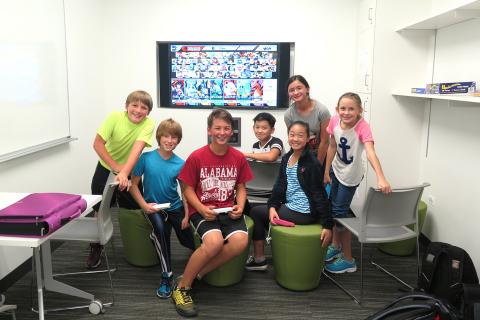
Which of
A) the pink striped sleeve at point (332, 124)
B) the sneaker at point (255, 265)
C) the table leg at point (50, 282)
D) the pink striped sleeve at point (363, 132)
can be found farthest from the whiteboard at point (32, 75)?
the pink striped sleeve at point (363, 132)

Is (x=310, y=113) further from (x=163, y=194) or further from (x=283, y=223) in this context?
(x=163, y=194)

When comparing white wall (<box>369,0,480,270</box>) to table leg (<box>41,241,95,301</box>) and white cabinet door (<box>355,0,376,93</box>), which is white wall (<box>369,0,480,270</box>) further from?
table leg (<box>41,241,95,301</box>)

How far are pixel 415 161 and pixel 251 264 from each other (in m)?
1.72

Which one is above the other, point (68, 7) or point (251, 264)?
point (68, 7)

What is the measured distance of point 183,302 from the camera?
2.48 m

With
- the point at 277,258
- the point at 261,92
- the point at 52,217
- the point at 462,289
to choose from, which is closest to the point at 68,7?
the point at 261,92

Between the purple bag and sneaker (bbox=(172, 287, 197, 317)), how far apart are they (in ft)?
2.79

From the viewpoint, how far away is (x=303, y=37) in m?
4.27

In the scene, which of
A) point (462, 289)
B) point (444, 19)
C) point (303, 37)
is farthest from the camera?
point (303, 37)

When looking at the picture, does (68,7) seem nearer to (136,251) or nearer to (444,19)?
(136,251)

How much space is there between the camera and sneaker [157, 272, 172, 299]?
8.68ft

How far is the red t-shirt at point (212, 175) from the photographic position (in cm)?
259

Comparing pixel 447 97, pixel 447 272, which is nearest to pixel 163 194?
pixel 447 272

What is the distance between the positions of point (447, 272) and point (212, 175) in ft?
4.89
